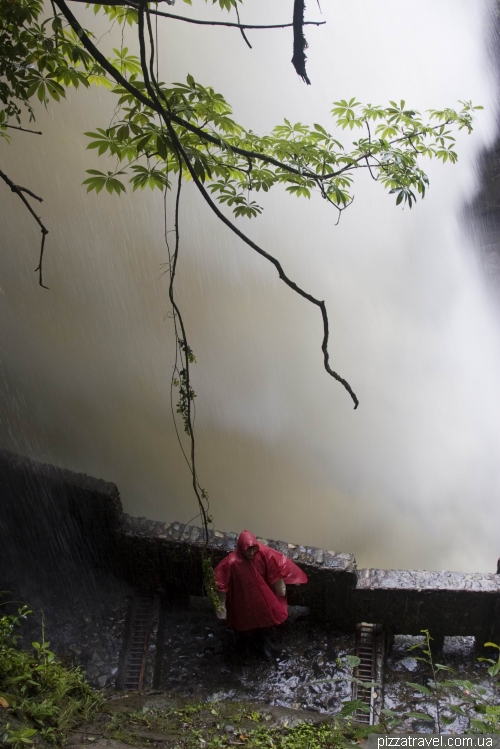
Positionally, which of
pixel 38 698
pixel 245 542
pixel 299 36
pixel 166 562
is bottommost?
pixel 38 698

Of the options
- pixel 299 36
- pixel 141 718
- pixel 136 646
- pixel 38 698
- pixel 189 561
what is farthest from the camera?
pixel 189 561

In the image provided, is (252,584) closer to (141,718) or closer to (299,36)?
(141,718)

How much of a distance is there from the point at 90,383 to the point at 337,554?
564 centimetres

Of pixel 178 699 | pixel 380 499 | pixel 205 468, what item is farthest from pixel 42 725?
pixel 380 499

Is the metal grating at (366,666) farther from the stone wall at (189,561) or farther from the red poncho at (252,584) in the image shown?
the red poncho at (252,584)

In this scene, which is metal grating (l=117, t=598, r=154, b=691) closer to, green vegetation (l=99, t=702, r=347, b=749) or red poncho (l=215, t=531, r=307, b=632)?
green vegetation (l=99, t=702, r=347, b=749)

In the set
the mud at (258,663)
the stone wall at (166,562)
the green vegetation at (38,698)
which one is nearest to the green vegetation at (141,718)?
the green vegetation at (38,698)

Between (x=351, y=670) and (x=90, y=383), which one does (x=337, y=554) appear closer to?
(x=351, y=670)

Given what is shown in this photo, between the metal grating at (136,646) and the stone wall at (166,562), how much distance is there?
0.61ft

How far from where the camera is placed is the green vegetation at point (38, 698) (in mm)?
2792

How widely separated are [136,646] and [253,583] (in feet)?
4.15

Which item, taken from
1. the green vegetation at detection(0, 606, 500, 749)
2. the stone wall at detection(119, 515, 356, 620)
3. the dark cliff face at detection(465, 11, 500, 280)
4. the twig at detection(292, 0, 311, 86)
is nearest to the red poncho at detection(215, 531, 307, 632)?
the stone wall at detection(119, 515, 356, 620)

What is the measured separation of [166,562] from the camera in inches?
191

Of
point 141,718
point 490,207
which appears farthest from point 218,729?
point 490,207
